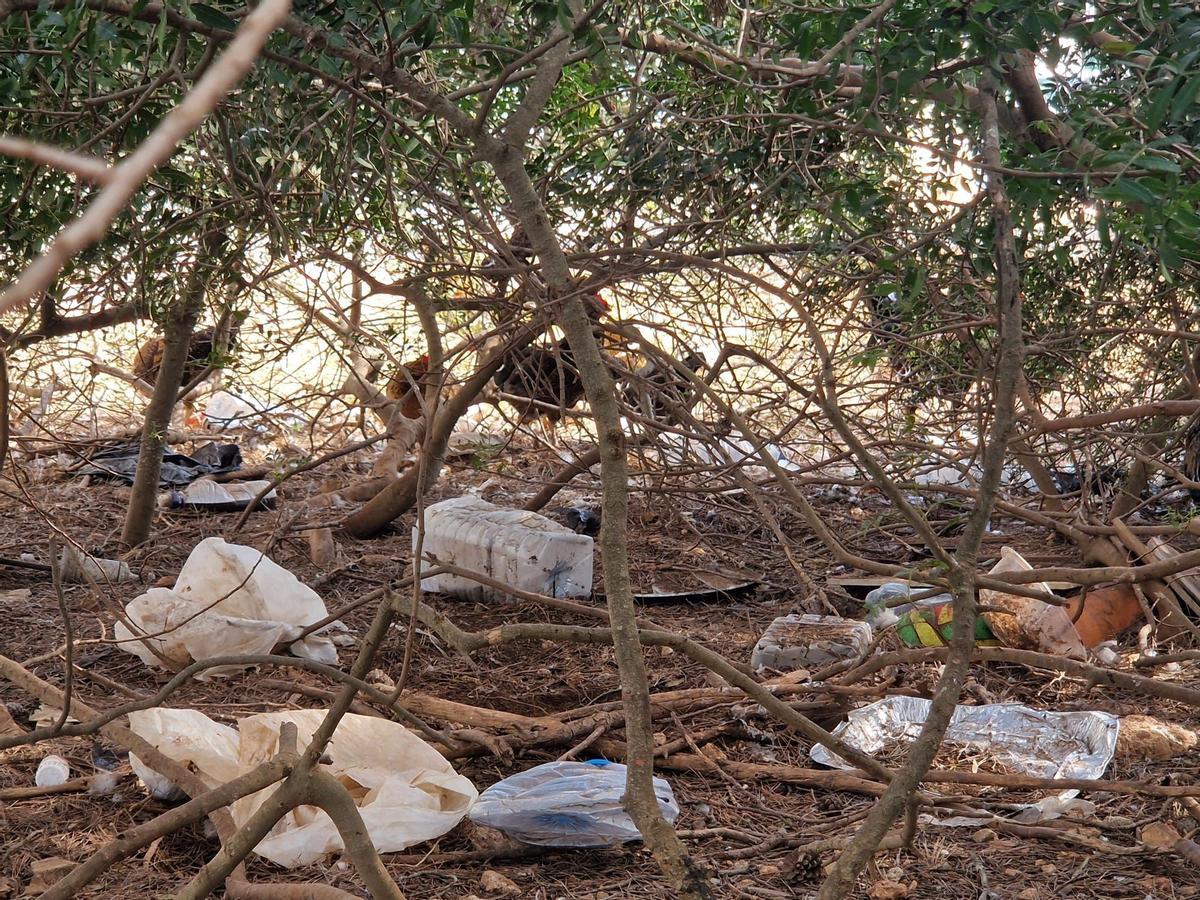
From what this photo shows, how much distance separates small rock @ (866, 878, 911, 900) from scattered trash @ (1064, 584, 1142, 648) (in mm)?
1928

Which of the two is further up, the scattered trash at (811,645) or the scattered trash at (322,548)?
the scattered trash at (322,548)

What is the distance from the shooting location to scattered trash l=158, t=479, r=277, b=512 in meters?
5.95

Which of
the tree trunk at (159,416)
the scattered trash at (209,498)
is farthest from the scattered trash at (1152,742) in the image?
the scattered trash at (209,498)

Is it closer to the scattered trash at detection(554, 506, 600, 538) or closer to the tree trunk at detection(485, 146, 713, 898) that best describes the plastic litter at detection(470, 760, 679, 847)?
the tree trunk at detection(485, 146, 713, 898)

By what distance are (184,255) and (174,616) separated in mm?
1327

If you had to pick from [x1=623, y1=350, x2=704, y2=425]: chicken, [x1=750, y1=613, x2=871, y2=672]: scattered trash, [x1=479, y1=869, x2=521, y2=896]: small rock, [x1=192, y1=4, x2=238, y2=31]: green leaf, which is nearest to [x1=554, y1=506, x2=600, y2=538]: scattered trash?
[x1=623, y1=350, x2=704, y2=425]: chicken

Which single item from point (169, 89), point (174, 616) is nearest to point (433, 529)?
point (174, 616)

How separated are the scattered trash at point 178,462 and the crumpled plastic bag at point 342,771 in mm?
4012

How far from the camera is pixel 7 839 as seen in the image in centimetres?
240

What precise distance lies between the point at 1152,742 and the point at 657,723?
132 centimetres

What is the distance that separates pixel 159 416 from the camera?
4961 millimetres

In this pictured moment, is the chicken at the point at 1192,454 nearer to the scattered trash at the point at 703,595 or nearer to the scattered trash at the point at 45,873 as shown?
the scattered trash at the point at 703,595

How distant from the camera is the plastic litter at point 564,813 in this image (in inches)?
93.0

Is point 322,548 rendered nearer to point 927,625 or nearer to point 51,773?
point 51,773
